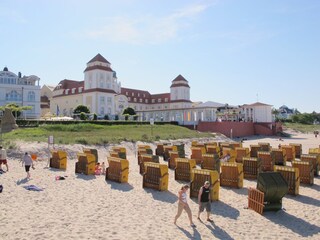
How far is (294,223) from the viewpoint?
33.2 ft

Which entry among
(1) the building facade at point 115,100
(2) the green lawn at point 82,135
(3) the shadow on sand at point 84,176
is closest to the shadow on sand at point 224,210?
(3) the shadow on sand at point 84,176

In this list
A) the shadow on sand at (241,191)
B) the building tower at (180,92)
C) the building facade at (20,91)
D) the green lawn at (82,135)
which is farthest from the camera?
the building tower at (180,92)

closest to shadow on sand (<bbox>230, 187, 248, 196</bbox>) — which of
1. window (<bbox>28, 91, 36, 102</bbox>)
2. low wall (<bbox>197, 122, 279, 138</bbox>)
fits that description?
low wall (<bbox>197, 122, 279, 138</bbox>)

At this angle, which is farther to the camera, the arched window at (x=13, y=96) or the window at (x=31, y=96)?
the window at (x=31, y=96)

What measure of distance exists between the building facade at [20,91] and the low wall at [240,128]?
3393 centimetres

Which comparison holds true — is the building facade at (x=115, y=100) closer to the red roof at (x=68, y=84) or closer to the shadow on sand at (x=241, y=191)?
the red roof at (x=68, y=84)

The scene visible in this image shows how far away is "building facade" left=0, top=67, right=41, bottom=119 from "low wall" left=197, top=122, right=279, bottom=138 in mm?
33927

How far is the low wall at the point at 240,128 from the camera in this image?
188ft

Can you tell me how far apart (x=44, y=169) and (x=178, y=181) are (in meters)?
8.35

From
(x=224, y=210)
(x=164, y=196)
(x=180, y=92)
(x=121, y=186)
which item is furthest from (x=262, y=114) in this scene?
(x=224, y=210)

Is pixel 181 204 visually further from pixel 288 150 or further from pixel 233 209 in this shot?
pixel 288 150

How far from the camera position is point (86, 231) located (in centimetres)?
891

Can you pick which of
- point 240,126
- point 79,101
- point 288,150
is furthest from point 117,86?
point 288,150

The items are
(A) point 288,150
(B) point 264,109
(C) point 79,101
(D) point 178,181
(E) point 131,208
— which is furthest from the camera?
(C) point 79,101
